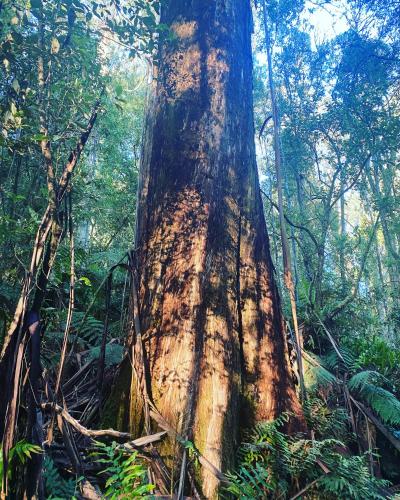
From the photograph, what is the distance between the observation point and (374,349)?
15.3 feet

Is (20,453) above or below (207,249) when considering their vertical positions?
below

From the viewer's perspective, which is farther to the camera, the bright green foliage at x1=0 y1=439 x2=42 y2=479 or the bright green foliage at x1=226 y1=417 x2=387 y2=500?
the bright green foliage at x1=226 y1=417 x2=387 y2=500

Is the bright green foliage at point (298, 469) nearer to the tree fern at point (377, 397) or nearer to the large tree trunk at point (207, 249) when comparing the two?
the large tree trunk at point (207, 249)

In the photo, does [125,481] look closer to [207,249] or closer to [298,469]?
[298,469]

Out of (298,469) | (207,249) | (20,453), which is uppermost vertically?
(207,249)

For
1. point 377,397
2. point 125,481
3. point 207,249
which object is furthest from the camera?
point 377,397

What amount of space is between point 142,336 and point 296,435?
1.21m

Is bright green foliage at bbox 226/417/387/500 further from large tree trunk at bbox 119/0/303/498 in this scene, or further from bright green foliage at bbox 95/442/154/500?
bright green foliage at bbox 95/442/154/500

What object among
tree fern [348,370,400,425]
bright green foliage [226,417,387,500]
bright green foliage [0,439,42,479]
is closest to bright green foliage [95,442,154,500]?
bright green foliage [0,439,42,479]

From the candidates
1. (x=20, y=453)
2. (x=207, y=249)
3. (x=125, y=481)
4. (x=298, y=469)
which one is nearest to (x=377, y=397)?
(x=298, y=469)

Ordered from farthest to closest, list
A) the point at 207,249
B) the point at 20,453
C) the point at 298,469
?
the point at 207,249, the point at 298,469, the point at 20,453

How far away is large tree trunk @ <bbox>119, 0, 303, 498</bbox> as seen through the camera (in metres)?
2.26

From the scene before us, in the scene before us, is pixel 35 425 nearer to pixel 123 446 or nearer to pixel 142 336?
pixel 123 446

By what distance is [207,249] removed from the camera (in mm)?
2633
